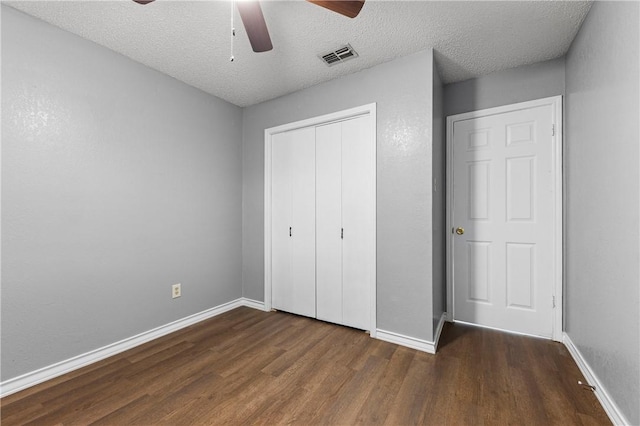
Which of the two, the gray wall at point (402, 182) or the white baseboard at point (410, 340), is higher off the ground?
the gray wall at point (402, 182)

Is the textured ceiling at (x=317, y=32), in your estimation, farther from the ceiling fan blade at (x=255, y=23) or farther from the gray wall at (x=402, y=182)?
the ceiling fan blade at (x=255, y=23)

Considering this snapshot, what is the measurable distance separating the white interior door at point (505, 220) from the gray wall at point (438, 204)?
117mm

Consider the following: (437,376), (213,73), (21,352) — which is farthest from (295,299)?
(213,73)

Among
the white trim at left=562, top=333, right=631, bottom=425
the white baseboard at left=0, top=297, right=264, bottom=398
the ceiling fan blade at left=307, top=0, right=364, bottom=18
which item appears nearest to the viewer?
the ceiling fan blade at left=307, top=0, right=364, bottom=18

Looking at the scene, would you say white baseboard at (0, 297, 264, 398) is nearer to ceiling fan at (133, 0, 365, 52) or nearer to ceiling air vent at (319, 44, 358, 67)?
ceiling fan at (133, 0, 365, 52)

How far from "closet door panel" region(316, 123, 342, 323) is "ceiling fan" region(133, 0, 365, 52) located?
1.25 m

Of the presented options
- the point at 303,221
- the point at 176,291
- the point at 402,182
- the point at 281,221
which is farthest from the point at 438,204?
the point at 176,291

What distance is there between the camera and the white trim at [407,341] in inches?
85.6

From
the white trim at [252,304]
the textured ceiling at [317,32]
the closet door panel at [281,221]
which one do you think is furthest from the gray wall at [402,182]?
the white trim at [252,304]

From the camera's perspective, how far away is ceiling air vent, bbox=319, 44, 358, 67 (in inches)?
86.9

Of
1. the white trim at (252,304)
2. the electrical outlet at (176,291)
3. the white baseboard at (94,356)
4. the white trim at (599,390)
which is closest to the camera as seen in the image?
the white trim at (599,390)

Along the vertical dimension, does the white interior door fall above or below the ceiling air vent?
below

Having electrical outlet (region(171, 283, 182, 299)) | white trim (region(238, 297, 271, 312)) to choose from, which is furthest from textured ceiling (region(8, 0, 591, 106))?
white trim (region(238, 297, 271, 312))

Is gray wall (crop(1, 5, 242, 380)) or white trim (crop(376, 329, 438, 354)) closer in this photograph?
gray wall (crop(1, 5, 242, 380))
